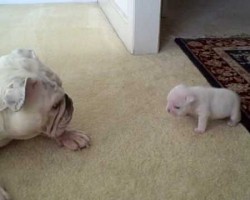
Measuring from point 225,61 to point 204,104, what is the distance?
0.56m

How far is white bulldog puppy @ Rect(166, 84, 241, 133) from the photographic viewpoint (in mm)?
1070

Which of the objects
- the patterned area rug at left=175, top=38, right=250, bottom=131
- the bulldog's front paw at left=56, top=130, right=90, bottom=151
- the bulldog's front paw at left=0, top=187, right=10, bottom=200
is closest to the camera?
the bulldog's front paw at left=0, top=187, right=10, bottom=200

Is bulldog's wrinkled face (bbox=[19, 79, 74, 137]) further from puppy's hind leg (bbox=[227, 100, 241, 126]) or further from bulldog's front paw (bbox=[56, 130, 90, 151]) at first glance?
puppy's hind leg (bbox=[227, 100, 241, 126])

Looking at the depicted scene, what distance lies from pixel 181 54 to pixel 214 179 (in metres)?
0.90

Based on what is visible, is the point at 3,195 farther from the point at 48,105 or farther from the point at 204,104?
the point at 204,104

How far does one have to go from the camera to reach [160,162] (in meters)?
0.96

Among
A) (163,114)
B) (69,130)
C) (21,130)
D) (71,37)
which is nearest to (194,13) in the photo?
(71,37)

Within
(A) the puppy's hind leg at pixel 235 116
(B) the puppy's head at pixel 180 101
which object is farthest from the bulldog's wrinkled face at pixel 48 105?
(A) the puppy's hind leg at pixel 235 116

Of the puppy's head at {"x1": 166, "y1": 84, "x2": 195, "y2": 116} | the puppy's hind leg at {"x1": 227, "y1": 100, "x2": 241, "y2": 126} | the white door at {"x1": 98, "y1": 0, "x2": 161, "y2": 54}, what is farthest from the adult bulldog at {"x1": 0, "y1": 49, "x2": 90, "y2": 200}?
the white door at {"x1": 98, "y1": 0, "x2": 161, "y2": 54}

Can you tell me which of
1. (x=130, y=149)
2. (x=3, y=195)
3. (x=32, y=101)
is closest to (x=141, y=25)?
(x=130, y=149)

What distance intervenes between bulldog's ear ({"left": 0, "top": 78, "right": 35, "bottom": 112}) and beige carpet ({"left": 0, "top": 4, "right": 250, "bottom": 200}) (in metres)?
0.20

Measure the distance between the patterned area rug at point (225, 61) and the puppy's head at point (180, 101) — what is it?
20 centimetres

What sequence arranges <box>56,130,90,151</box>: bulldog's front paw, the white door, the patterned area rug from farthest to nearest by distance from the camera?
the white door
the patterned area rug
<box>56,130,90,151</box>: bulldog's front paw

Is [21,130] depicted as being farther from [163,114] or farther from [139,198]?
[163,114]
